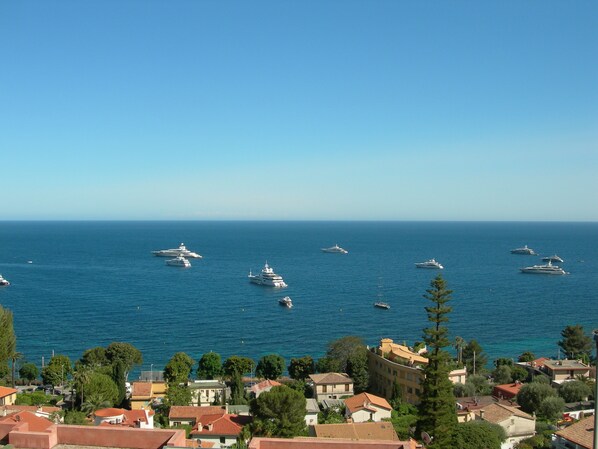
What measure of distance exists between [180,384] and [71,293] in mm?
53018

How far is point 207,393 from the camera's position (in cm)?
3878

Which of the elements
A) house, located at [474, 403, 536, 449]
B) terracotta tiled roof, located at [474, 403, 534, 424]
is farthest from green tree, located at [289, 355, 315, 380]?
house, located at [474, 403, 536, 449]

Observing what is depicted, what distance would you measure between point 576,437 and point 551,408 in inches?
353

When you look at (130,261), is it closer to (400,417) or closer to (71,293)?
(71,293)

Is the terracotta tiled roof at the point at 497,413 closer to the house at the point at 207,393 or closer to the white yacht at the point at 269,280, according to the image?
the house at the point at 207,393

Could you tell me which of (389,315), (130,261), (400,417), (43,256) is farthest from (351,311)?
(43,256)

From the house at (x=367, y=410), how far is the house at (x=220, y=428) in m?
7.17

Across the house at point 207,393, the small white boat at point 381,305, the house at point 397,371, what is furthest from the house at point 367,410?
the small white boat at point 381,305

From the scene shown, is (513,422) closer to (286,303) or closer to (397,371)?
(397,371)

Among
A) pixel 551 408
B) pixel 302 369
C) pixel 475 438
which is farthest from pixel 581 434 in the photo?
pixel 302 369

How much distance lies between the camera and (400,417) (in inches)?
1316

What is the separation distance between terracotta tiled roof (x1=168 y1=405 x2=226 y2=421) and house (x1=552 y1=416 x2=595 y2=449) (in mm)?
17111

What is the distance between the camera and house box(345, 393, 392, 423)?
32906mm

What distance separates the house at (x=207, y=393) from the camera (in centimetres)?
3769
